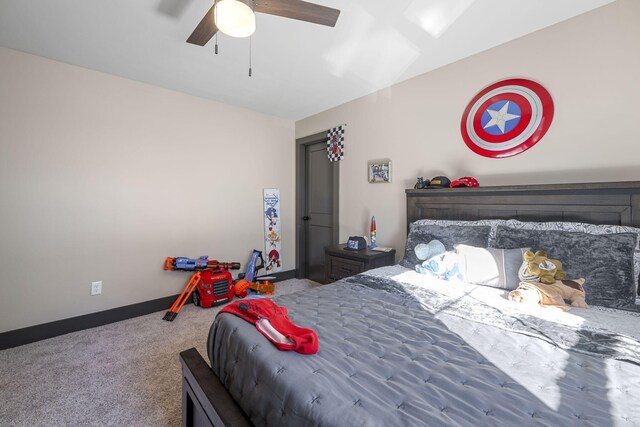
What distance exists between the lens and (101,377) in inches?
76.1

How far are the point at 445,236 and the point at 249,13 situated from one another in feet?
6.43

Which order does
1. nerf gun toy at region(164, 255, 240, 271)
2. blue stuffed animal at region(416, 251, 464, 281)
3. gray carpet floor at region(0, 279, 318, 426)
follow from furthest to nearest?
nerf gun toy at region(164, 255, 240, 271)
blue stuffed animal at region(416, 251, 464, 281)
gray carpet floor at region(0, 279, 318, 426)

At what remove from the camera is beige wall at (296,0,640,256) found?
1.80m

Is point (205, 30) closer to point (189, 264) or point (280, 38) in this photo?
point (280, 38)

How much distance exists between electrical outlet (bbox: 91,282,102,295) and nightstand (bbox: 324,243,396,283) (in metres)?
2.26

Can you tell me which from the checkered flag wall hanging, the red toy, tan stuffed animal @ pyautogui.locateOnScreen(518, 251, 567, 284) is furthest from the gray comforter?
the checkered flag wall hanging

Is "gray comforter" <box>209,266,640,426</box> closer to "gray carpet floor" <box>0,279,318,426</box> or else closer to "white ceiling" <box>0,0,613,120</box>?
"gray carpet floor" <box>0,279,318,426</box>

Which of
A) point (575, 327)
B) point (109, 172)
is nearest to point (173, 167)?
point (109, 172)

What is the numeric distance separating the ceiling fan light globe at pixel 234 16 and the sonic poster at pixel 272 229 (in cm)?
263

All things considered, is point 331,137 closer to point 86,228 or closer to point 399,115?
point 399,115

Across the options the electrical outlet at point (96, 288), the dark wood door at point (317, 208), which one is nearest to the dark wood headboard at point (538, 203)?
the dark wood door at point (317, 208)

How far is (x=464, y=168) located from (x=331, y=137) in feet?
5.81

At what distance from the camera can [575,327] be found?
4.12 ft

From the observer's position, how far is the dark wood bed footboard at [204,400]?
1056mm
